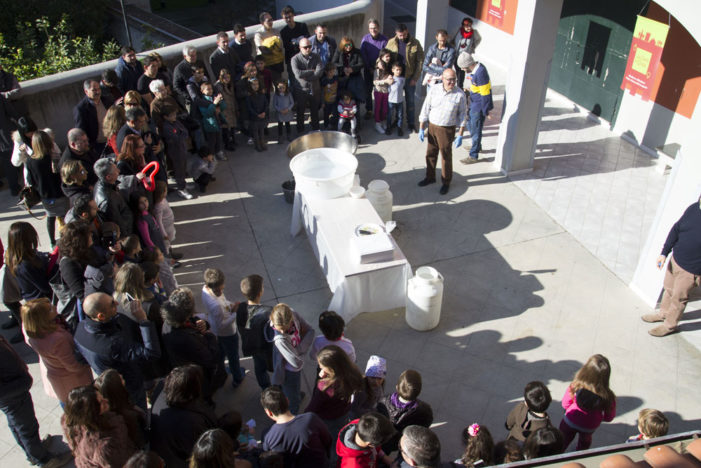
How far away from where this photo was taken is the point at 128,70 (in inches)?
334

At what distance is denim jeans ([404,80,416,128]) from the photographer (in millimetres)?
10031

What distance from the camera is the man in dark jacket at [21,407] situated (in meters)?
4.20

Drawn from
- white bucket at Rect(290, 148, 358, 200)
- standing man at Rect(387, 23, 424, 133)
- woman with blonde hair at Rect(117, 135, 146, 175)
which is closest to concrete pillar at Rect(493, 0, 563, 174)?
standing man at Rect(387, 23, 424, 133)

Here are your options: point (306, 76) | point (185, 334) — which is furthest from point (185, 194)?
point (185, 334)

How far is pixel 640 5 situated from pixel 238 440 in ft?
29.9

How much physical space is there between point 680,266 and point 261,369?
4358mm

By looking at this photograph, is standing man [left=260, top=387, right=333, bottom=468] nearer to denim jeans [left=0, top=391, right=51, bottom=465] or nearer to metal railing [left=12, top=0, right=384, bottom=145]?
denim jeans [left=0, top=391, right=51, bottom=465]

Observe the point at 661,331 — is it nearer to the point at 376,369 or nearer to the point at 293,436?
the point at 376,369

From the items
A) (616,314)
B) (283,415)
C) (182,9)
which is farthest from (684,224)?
(182,9)

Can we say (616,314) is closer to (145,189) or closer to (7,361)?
(145,189)

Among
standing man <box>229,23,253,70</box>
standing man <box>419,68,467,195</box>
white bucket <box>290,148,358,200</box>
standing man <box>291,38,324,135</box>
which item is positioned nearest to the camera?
white bucket <box>290,148,358,200</box>

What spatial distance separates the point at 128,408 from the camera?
393 cm

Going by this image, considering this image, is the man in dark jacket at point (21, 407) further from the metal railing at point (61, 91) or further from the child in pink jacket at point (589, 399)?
the metal railing at point (61, 91)

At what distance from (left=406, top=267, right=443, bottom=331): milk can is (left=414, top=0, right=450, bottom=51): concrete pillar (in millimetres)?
6131
